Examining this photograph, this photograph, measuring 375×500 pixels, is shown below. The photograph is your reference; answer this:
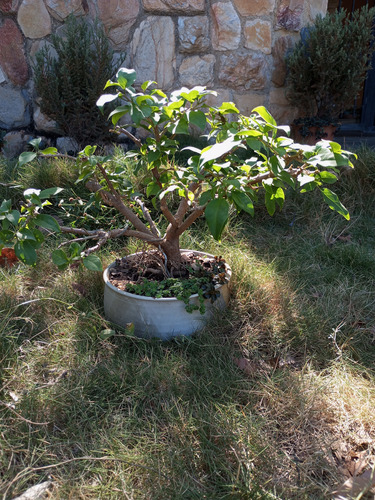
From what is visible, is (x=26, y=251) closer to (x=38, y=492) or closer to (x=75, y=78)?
(x=38, y=492)

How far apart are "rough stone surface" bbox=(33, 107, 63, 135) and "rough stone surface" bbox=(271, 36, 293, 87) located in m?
2.01

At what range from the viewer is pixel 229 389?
1509 mm

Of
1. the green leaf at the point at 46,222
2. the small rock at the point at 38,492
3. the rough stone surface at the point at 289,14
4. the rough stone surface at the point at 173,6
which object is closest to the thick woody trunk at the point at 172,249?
the green leaf at the point at 46,222

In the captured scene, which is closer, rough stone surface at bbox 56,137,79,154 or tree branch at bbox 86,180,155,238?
tree branch at bbox 86,180,155,238

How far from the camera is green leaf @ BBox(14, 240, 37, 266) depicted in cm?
139

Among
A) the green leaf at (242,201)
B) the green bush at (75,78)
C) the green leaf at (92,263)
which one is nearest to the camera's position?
the green leaf at (242,201)

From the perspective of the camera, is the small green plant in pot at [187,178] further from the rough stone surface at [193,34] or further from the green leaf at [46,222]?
the rough stone surface at [193,34]

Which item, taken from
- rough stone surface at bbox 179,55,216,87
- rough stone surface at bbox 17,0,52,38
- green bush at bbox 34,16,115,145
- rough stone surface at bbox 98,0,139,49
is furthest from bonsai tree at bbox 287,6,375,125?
rough stone surface at bbox 17,0,52,38

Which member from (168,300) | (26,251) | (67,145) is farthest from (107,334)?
(67,145)

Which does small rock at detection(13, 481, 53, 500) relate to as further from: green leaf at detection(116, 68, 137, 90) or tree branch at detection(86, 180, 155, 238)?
green leaf at detection(116, 68, 137, 90)

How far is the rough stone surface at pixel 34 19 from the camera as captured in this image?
11.9ft

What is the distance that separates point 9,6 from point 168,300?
3158mm

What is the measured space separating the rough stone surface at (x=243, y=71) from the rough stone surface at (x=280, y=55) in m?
0.11

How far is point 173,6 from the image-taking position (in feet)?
12.3
